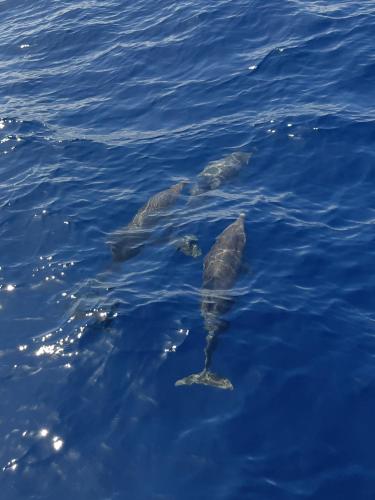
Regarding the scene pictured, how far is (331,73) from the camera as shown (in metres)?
25.3

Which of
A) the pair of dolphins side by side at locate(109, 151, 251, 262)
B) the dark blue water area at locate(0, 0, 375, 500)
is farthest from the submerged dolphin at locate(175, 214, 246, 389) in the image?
the pair of dolphins side by side at locate(109, 151, 251, 262)

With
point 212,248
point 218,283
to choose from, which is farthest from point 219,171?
point 218,283

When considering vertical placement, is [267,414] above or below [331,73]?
below

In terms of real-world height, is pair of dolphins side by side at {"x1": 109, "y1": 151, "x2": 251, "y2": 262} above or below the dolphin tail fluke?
above

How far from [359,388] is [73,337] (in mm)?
7222

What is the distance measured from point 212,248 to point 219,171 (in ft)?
13.6

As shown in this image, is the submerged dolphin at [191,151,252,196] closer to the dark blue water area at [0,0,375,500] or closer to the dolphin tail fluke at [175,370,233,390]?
the dark blue water area at [0,0,375,500]

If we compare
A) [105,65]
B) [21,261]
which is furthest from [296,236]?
[105,65]

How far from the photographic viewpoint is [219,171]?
21.2 meters

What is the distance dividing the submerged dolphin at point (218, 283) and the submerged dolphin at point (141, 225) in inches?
94.6

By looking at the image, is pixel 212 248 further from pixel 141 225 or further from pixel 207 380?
pixel 207 380

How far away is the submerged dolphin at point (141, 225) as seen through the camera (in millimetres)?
18625

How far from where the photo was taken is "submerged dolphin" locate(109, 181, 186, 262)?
18.6 meters

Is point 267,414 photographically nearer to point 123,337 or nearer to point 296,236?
point 123,337
